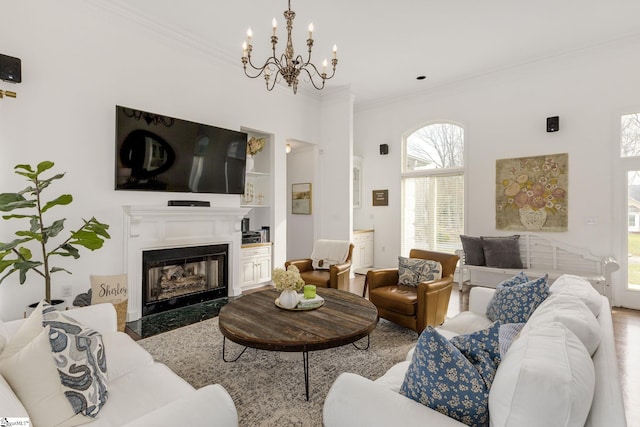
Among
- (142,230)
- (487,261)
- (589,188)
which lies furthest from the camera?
(487,261)

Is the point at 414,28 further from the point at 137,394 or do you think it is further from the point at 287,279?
the point at 137,394

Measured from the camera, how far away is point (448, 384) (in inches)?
46.3

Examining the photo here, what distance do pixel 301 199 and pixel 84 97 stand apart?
3.85 m

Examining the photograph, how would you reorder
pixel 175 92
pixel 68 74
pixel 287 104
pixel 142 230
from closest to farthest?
pixel 68 74 < pixel 142 230 < pixel 175 92 < pixel 287 104

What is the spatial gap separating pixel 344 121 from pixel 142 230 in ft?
12.2

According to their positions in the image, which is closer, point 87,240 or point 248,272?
point 87,240

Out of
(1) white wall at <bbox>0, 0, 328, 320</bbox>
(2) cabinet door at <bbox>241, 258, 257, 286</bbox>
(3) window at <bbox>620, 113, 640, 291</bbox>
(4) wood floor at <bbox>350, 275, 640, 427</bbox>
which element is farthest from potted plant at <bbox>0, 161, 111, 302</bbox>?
(3) window at <bbox>620, 113, 640, 291</bbox>

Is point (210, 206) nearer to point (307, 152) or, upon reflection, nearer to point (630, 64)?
point (307, 152)

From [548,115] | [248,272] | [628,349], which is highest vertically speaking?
[548,115]

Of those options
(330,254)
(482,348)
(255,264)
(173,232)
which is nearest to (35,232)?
(173,232)

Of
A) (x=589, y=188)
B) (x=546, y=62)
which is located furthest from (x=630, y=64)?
(x=589, y=188)

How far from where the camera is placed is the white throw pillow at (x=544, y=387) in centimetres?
94

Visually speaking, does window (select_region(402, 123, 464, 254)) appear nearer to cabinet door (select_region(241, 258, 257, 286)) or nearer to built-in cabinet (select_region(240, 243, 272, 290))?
built-in cabinet (select_region(240, 243, 272, 290))

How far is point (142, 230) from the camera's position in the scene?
3.71 metres
